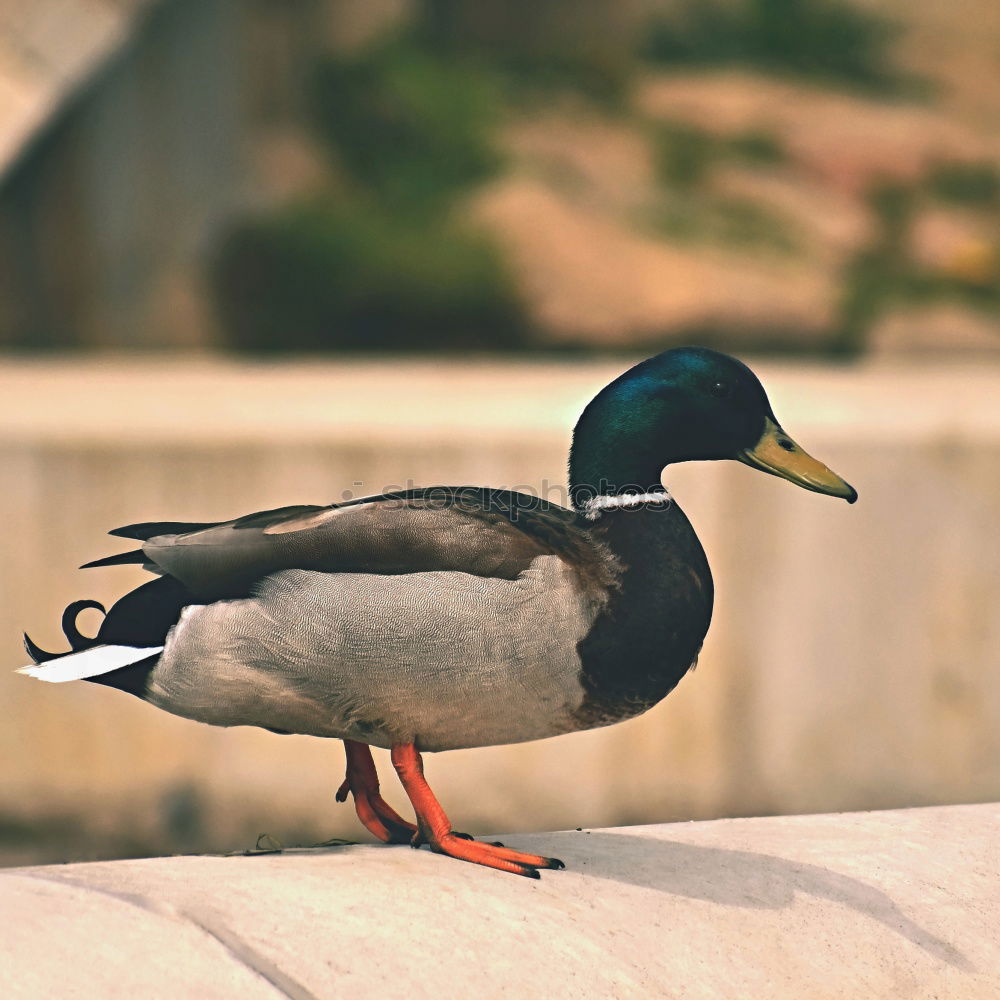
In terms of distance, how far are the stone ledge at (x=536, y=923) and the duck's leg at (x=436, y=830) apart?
0.05 metres

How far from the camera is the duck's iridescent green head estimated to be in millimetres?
2660

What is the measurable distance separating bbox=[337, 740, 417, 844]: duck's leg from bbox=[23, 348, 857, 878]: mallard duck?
0.13 m

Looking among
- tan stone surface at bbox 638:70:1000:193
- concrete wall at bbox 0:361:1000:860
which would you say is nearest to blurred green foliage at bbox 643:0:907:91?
A: tan stone surface at bbox 638:70:1000:193

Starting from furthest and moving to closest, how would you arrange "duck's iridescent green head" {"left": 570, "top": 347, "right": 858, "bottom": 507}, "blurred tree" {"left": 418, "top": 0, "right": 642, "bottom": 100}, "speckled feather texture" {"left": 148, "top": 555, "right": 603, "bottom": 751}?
"blurred tree" {"left": 418, "top": 0, "right": 642, "bottom": 100}, "duck's iridescent green head" {"left": 570, "top": 347, "right": 858, "bottom": 507}, "speckled feather texture" {"left": 148, "top": 555, "right": 603, "bottom": 751}

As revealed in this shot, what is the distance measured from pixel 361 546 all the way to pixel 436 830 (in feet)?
1.61

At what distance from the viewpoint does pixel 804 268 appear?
839 centimetres

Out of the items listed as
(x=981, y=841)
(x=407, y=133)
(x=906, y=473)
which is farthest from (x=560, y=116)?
(x=981, y=841)

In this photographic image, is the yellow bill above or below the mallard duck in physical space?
above

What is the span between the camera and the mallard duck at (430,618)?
8.08ft

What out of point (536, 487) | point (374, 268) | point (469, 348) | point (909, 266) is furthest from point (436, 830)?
point (909, 266)

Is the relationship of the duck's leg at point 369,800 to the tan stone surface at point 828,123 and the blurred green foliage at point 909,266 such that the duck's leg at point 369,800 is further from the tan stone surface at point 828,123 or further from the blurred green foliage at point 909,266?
the tan stone surface at point 828,123

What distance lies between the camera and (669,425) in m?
2.67

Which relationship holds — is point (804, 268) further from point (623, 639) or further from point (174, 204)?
point (623, 639)

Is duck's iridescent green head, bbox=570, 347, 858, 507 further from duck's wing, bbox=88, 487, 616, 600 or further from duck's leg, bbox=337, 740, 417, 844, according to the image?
duck's leg, bbox=337, 740, 417, 844
